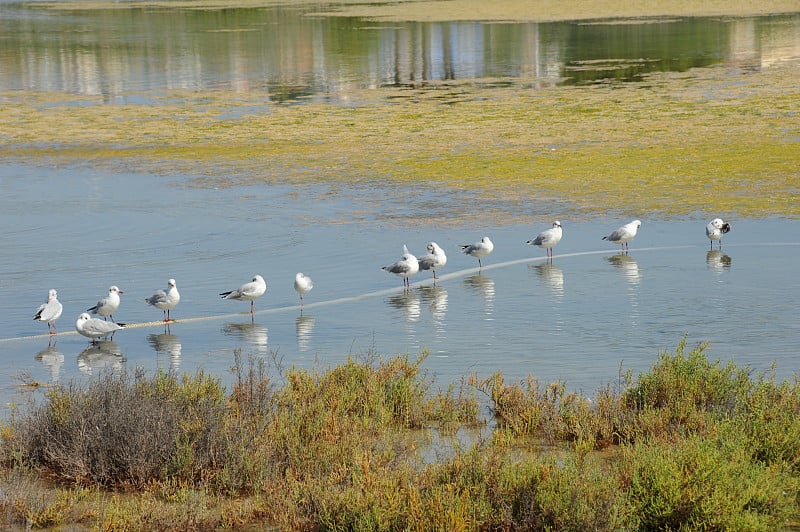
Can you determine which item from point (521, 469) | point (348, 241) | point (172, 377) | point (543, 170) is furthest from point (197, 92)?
point (521, 469)

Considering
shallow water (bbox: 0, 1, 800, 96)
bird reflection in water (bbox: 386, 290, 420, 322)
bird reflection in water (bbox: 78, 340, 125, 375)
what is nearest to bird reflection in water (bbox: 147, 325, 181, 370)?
bird reflection in water (bbox: 78, 340, 125, 375)

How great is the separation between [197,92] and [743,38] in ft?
85.5

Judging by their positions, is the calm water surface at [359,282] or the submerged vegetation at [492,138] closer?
the calm water surface at [359,282]

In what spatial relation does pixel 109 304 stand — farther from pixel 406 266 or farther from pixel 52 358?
pixel 406 266

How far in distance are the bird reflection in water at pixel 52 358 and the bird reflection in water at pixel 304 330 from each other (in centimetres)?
268

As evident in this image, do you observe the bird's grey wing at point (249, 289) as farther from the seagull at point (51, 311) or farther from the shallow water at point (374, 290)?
the seagull at point (51, 311)

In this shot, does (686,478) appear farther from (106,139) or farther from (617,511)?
(106,139)

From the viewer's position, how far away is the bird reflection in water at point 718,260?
16800 mm

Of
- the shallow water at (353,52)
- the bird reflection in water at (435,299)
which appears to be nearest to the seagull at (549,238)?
the bird reflection in water at (435,299)

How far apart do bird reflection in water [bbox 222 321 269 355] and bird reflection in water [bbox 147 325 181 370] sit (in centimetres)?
66

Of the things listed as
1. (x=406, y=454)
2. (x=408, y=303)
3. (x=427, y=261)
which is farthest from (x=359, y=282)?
(x=406, y=454)

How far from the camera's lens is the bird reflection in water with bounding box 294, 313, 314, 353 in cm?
1370

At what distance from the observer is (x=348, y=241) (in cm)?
1922

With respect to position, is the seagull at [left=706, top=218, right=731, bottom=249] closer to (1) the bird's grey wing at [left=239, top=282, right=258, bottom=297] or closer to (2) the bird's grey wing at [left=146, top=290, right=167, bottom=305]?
(1) the bird's grey wing at [left=239, top=282, right=258, bottom=297]
